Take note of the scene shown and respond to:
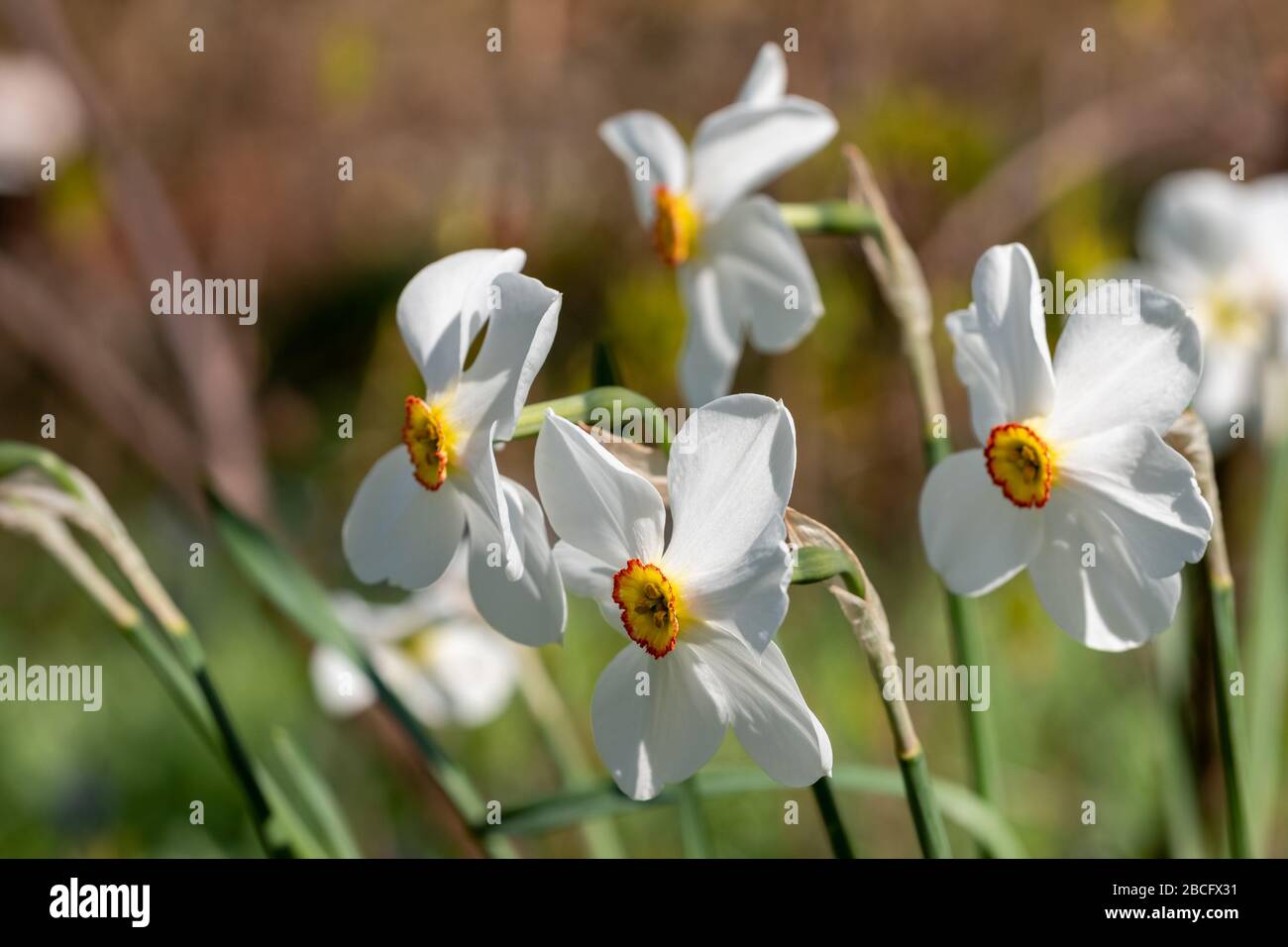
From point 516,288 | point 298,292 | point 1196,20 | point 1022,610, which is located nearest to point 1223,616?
point 516,288

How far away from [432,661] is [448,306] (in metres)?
0.60

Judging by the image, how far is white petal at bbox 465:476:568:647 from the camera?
0.49m

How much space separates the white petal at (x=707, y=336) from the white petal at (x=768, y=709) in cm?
30

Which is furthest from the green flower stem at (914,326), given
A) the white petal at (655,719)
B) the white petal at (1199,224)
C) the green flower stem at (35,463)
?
the white petal at (1199,224)

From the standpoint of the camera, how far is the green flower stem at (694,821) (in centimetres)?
68

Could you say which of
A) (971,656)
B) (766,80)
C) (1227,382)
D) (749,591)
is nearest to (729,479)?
(749,591)

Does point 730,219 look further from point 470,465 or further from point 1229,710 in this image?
point 1229,710

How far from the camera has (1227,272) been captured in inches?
47.6

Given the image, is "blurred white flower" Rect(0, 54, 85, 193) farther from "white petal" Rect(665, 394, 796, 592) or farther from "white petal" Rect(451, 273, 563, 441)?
"white petal" Rect(665, 394, 796, 592)

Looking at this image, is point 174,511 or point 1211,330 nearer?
point 1211,330

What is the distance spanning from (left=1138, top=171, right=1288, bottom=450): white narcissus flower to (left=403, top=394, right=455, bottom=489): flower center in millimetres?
826

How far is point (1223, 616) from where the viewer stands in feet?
1.94

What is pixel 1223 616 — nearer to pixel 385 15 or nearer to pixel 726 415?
pixel 726 415
